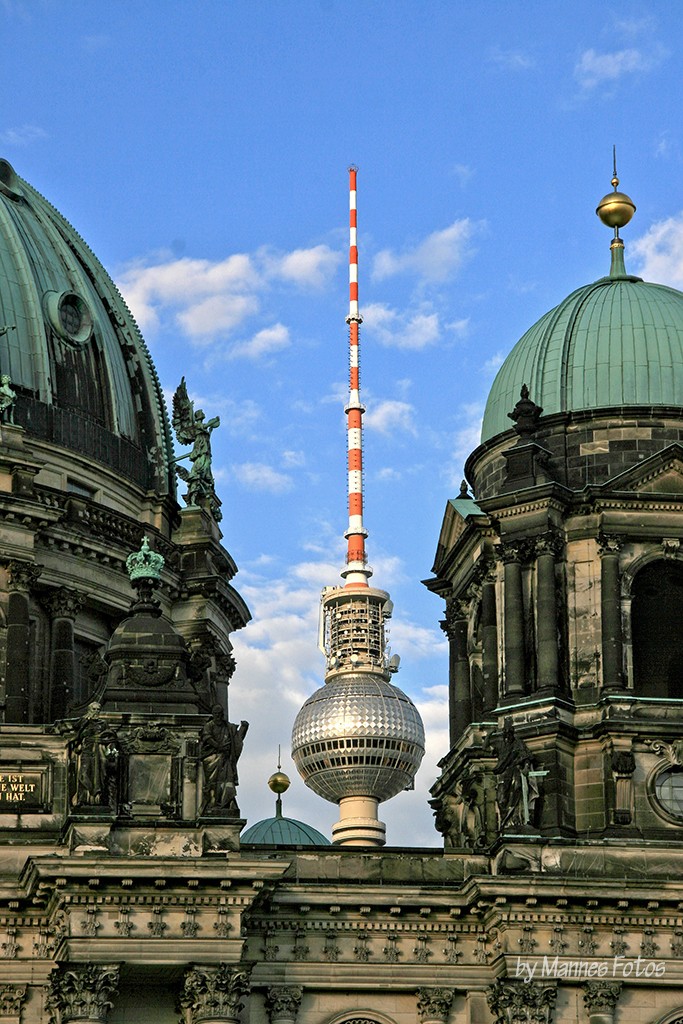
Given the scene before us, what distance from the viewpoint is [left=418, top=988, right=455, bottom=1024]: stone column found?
5569 cm

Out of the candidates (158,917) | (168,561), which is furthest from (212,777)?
(168,561)

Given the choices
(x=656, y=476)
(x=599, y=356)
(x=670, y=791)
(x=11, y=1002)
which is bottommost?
(x=11, y=1002)

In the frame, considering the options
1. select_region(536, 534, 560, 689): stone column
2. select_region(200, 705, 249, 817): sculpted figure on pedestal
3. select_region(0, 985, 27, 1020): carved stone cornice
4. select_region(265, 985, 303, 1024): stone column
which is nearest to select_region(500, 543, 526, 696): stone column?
select_region(536, 534, 560, 689): stone column

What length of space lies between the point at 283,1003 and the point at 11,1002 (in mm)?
5944

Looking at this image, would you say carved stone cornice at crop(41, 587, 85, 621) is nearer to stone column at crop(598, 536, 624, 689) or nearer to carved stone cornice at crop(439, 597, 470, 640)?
carved stone cornice at crop(439, 597, 470, 640)

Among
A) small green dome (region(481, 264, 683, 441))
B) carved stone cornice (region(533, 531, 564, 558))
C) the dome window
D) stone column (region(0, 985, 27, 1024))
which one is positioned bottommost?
stone column (region(0, 985, 27, 1024))

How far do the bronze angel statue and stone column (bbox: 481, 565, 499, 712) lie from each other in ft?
47.0

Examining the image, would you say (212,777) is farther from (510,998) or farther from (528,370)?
(528,370)

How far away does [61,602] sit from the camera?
217 ft

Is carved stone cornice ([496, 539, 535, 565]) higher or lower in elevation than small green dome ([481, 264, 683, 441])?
lower

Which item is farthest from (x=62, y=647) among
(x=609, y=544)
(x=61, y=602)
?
(x=609, y=544)

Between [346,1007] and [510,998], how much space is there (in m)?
3.74

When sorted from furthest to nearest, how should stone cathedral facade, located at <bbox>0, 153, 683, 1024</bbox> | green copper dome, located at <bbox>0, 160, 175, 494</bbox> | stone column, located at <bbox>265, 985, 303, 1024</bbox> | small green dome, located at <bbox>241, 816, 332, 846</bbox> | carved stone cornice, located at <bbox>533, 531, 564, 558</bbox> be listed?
1. small green dome, located at <bbox>241, 816, 332, 846</bbox>
2. green copper dome, located at <bbox>0, 160, 175, 494</bbox>
3. carved stone cornice, located at <bbox>533, 531, 564, 558</bbox>
4. stone column, located at <bbox>265, 985, 303, 1024</bbox>
5. stone cathedral facade, located at <bbox>0, 153, 683, 1024</bbox>

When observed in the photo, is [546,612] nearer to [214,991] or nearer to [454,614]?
[454,614]
